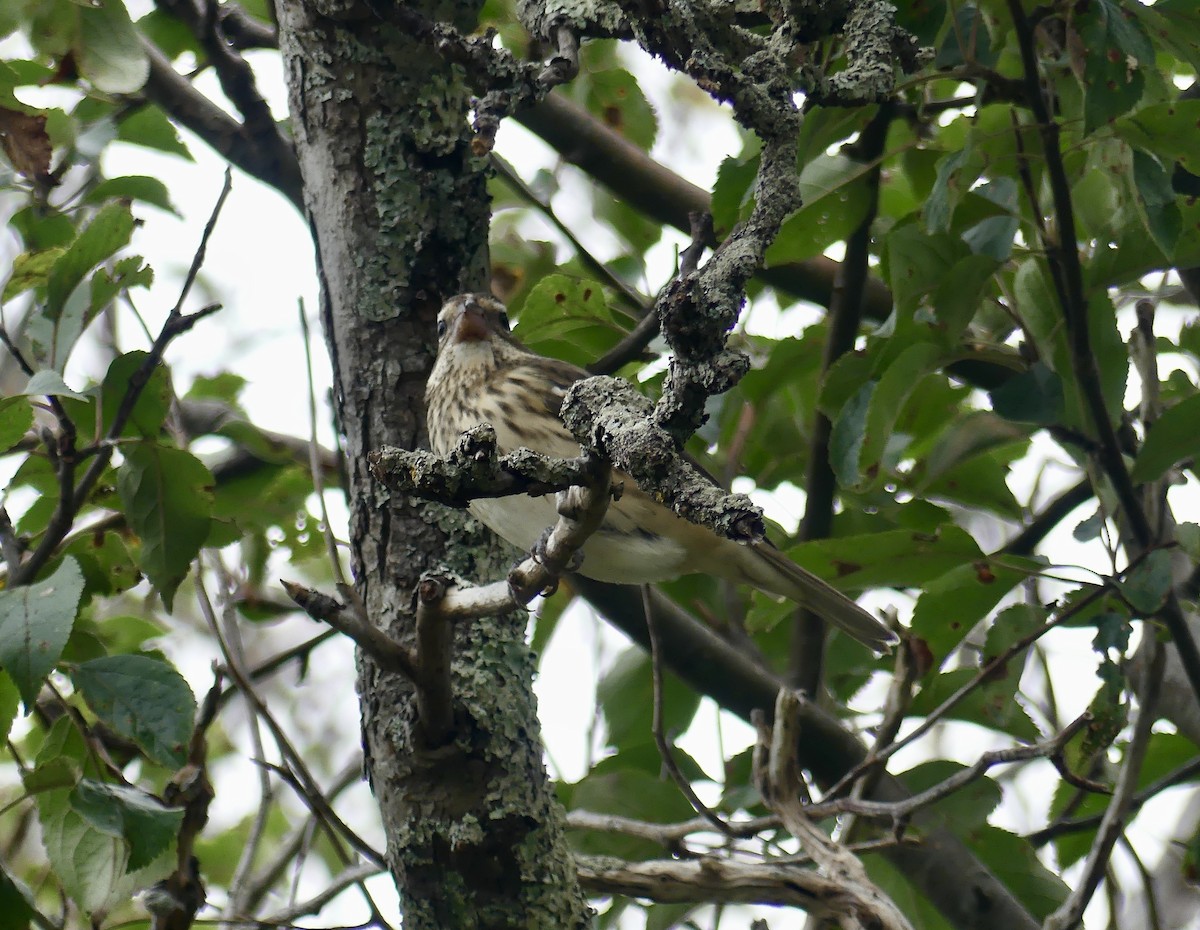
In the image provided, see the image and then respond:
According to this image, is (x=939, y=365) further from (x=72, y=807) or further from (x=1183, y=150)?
(x=72, y=807)

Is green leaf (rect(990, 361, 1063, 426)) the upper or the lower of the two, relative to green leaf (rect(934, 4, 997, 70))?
lower

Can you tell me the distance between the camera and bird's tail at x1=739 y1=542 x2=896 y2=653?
3.98 meters

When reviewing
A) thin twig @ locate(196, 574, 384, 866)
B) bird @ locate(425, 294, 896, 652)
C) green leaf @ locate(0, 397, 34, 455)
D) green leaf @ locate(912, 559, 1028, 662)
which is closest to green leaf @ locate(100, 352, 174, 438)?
green leaf @ locate(0, 397, 34, 455)

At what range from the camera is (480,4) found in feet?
11.0

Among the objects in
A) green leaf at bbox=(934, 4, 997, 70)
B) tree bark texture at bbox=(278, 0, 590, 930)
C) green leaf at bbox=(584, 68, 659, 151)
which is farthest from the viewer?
green leaf at bbox=(584, 68, 659, 151)

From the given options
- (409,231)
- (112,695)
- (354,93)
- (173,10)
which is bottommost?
(112,695)

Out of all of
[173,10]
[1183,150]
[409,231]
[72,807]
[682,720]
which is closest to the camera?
[72,807]

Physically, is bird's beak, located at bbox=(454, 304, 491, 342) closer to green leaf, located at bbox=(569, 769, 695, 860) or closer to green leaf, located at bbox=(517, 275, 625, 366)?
green leaf, located at bbox=(517, 275, 625, 366)

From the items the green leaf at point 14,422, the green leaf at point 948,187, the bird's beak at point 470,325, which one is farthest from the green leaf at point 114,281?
the green leaf at point 948,187

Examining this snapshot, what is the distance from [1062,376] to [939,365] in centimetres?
36

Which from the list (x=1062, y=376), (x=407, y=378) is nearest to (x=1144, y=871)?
(x=1062, y=376)

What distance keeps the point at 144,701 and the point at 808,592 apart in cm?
204

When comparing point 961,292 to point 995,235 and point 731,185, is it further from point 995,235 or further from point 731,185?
point 731,185

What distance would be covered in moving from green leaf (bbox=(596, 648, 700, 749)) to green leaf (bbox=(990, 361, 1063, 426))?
1497mm
